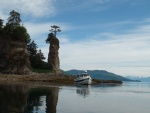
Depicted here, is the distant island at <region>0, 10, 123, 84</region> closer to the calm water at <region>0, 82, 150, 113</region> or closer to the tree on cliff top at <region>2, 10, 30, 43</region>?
the tree on cliff top at <region>2, 10, 30, 43</region>

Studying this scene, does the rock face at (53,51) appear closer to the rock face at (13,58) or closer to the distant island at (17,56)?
the distant island at (17,56)

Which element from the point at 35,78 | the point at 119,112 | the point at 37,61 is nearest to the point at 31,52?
the point at 37,61

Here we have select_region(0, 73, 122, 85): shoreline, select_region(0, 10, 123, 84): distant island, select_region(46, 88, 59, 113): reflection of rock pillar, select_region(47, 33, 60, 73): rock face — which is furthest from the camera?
select_region(47, 33, 60, 73): rock face

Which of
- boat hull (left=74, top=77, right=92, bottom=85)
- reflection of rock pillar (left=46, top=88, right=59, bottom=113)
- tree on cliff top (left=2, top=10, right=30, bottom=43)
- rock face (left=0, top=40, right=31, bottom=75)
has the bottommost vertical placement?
reflection of rock pillar (left=46, top=88, right=59, bottom=113)

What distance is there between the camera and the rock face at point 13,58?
5138 inches

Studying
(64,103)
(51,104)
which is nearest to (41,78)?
(64,103)

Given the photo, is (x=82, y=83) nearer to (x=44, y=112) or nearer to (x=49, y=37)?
(x=49, y=37)

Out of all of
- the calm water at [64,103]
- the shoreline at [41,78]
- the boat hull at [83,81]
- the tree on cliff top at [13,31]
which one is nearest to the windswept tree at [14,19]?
the tree on cliff top at [13,31]

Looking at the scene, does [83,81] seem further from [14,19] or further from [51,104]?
[51,104]

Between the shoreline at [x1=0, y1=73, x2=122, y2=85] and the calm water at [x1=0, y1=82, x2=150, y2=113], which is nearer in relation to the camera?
the calm water at [x1=0, y1=82, x2=150, y2=113]

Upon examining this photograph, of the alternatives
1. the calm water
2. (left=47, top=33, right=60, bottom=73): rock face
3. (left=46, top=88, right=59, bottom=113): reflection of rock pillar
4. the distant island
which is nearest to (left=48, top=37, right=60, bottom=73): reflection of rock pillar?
(left=47, top=33, right=60, bottom=73): rock face

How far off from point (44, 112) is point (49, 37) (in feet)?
414

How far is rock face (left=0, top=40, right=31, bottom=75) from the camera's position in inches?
5138

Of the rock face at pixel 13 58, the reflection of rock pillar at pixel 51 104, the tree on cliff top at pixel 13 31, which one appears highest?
the tree on cliff top at pixel 13 31
